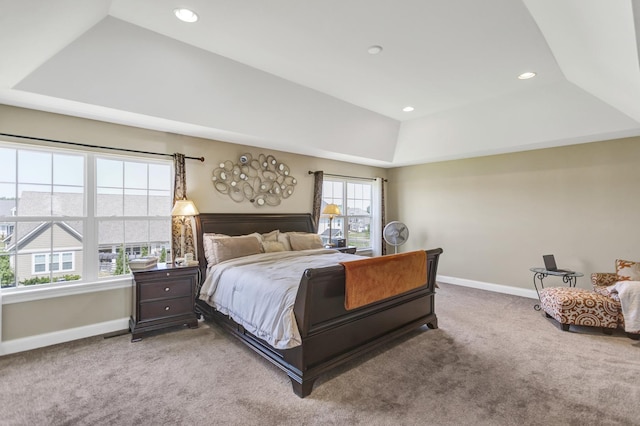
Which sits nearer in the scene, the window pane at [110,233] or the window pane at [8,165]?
the window pane at [8,165]

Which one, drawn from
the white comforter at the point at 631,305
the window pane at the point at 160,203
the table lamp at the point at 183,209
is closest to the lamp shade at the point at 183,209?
the table lamp at the point at 183,209

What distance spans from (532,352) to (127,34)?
5.02 meters

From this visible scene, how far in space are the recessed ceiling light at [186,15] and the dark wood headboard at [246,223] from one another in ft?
8.04

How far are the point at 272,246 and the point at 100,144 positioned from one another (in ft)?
8.08

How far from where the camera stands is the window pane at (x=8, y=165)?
3207 millimetres

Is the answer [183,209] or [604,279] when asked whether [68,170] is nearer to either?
[183,209]

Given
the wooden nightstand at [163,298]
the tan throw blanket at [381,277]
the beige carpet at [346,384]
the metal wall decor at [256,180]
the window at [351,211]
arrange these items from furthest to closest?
the window at [351,211] < the metal wall decor at [256,180] < the wooden nightstand at [163,298] < the tan throw blanket at [381,277] < the beige carpet at [346,384]

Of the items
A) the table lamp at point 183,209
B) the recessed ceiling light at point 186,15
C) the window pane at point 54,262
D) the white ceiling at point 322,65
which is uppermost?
the recessed ceiling light at point 186,15

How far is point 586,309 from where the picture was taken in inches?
143

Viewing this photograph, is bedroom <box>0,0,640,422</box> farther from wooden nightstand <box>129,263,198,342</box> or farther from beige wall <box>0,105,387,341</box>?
wooden nightstand <box>129,263,198,342</box>

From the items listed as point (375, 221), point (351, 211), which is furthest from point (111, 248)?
point (375, 221)

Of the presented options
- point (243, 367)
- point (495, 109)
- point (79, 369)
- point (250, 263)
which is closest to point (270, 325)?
point (243, 367)

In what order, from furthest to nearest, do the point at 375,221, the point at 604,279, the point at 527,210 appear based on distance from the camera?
the point at 375,221 < the point at 527,210 < the point at 604,279

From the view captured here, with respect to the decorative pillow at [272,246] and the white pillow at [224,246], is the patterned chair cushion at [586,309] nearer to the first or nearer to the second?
the decorative pillow at [272,246]
